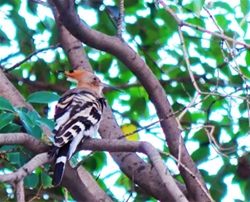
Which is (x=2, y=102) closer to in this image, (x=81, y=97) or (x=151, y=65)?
(x=81, y=97)

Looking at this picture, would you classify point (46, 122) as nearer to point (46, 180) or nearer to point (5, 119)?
point (5, 119)

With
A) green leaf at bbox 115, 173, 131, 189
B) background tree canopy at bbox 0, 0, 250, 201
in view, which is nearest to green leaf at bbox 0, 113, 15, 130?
background tree canopy at bbox 0, 0, 250, 201

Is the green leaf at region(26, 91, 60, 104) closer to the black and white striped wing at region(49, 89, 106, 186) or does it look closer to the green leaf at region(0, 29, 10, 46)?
the black and white striped wing at region(49, 89, 106, 186)

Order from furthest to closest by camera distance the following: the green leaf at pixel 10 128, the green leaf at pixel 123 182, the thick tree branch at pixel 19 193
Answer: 1. the green leaf at pixel 123 182
2. the green leaf at pixel 10 128
3. the thick tree branch at pixel 19 193

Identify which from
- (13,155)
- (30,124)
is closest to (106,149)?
(30,124)

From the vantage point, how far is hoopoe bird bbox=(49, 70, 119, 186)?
2.66 metres

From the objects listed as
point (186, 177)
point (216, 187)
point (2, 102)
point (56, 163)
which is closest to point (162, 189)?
point (186, 177)

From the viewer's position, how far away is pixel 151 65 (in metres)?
4.26

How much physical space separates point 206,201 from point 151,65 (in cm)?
Result: 128

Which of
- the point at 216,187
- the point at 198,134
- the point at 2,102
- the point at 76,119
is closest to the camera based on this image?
the point at 2,102

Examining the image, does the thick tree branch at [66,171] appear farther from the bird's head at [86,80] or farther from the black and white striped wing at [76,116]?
the bird's head at [86,80]

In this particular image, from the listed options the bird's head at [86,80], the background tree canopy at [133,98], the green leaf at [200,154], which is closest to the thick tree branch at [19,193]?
the background tree canopy at [133,98]

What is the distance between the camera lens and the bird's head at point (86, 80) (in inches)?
149

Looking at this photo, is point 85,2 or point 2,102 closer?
point 2,102
